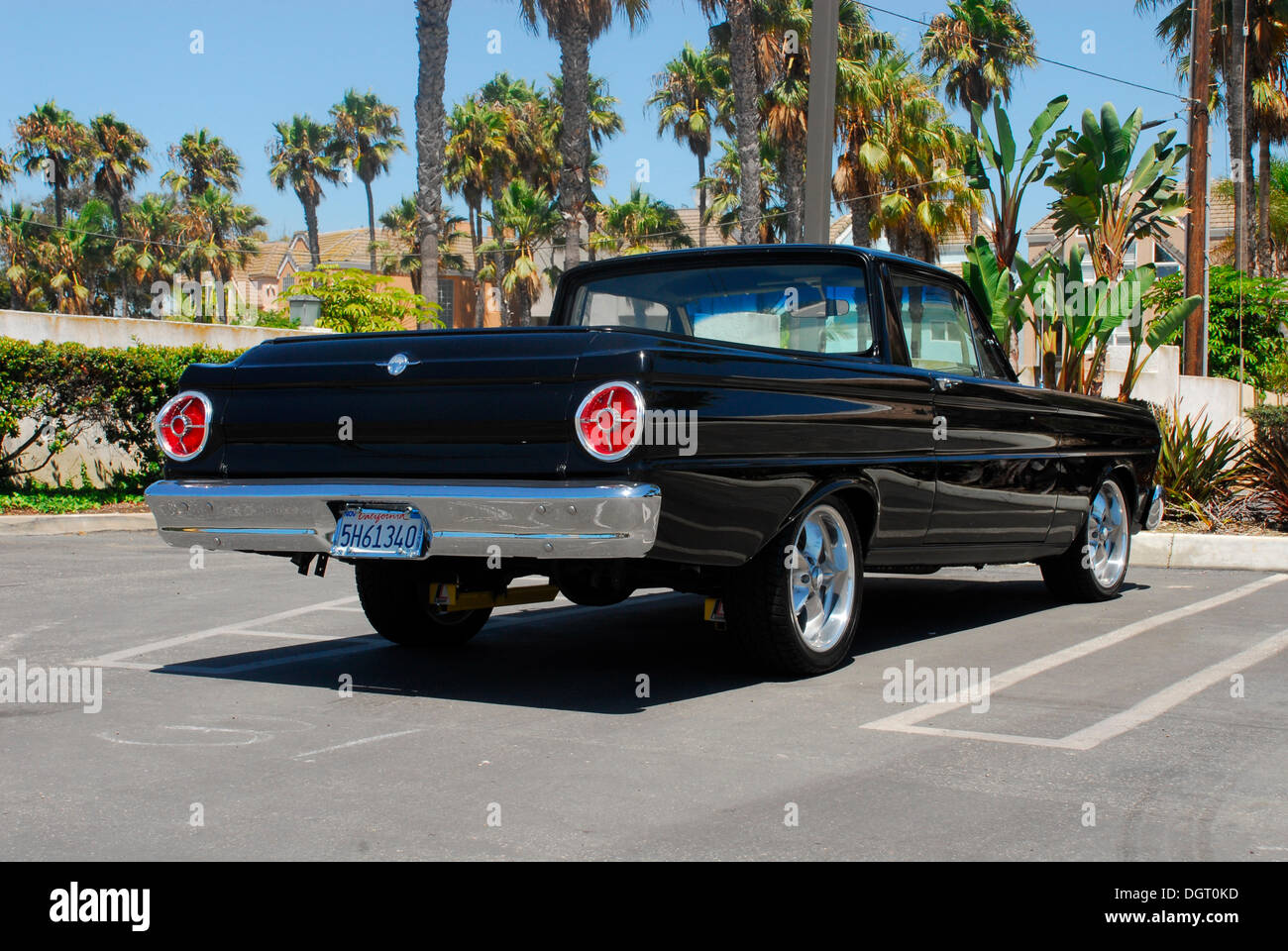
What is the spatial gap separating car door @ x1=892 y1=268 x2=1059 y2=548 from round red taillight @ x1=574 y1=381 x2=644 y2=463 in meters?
2.29

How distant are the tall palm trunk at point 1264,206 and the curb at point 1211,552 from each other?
94.0 ft

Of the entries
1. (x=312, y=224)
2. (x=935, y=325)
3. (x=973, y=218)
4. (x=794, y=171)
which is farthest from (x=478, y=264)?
(x=935, y=325)

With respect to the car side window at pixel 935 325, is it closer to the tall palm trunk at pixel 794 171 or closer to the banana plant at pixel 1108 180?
the banana plant at pixel 1108 180

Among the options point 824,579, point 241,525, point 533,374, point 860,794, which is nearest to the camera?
point 860,794

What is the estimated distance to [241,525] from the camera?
5613mm

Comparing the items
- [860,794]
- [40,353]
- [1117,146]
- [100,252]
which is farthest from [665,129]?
[860,794]

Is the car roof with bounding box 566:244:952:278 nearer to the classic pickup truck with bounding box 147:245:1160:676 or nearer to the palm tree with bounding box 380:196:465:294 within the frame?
the classic pickup truck with bounding box 147:245:1160:676

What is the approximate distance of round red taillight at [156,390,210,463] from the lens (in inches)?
230

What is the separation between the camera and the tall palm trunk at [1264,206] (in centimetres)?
3791

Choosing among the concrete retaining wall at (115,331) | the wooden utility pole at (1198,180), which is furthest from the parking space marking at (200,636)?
the wooden utility pole at (1198,180)

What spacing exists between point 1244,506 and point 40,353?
1140cm

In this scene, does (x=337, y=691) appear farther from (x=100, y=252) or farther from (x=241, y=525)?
(x=100, y=252)

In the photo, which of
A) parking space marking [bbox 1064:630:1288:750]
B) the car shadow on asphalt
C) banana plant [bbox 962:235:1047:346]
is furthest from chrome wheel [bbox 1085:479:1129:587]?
banana plant [bbox 962:235:1047:346]

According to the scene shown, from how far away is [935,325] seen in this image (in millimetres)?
7277
